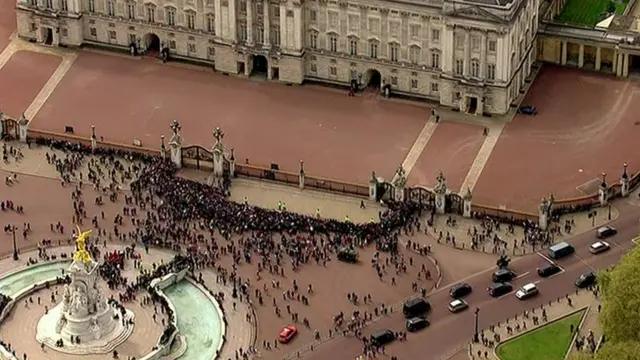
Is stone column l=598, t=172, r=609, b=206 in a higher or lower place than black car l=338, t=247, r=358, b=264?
higher

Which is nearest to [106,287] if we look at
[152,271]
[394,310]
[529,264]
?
[152,271]

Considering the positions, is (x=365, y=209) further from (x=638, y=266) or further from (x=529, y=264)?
(x=638, y=266)

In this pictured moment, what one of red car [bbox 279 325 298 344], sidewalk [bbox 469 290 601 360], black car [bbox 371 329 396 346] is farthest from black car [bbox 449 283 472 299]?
red car [bbox 279 325 298 344]

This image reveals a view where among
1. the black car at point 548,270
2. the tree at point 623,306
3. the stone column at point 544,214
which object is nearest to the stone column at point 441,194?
the stone column at point 544,214

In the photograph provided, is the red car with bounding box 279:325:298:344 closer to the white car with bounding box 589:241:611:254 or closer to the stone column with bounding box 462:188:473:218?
the stone column with bounding box 462:188:473:218

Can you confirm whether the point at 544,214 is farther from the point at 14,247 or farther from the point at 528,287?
the point at 14,247

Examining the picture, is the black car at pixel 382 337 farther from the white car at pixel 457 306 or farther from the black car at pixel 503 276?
the black car at pixel 503 276
